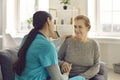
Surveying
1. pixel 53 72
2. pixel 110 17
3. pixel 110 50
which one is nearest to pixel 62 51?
pixel 53 72

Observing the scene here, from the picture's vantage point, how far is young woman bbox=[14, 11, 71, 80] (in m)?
1.55

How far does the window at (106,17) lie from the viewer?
5012 millimetres

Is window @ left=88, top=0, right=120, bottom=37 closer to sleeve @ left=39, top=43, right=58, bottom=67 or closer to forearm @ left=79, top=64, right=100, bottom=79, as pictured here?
forearm @ left=79, top=64, right=100, bottom=79

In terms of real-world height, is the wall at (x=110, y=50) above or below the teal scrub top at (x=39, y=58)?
below

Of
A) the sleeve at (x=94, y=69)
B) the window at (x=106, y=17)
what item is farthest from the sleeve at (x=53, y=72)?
the window at (x=106, y=17)

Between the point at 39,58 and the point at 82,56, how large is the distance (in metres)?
0.85

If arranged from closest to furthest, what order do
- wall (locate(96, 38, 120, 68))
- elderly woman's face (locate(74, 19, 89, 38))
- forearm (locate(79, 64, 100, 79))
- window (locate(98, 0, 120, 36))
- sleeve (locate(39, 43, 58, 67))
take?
sleeve (locate(39, 43, 58, 67)) → forearm (locate(79, 64, 100, 79)) → elderly woman's face (locate(74, 19, 89, 38)) → wall (locate(96, 38, 120, 68)) → window (locate(98, 0, 120, 36))

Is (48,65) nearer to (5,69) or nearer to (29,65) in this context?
(29,65)

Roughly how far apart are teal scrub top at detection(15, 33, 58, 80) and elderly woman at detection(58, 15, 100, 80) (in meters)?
0.70

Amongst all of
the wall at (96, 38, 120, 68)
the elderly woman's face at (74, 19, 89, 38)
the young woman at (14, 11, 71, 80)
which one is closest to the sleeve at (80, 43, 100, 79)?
the elderly woman's face at (74, 19, 89, 38)

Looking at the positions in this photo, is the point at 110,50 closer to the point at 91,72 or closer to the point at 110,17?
the point at 110,17

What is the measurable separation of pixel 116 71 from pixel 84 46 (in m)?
2.41

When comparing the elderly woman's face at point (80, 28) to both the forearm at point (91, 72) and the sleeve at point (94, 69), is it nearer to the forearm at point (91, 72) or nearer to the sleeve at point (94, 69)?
the sleeve at point (94, 69)

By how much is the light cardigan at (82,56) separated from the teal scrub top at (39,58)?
0.70 metres
